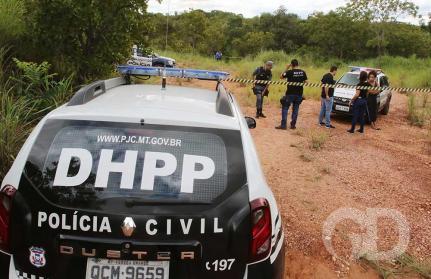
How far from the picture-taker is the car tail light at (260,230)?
2170mm

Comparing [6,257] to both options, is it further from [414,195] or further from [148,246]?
[414,195]

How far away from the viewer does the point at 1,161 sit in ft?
14.5

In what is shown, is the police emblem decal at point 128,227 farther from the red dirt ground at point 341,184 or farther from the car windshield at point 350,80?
the car windshield at point 350,80

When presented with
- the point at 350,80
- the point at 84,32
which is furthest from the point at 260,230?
the point at 350,80

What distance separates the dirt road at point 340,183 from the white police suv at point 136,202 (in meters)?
2.03

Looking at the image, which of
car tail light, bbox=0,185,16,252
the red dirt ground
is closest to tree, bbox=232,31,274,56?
the red dirt ground

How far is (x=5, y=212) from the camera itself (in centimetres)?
219

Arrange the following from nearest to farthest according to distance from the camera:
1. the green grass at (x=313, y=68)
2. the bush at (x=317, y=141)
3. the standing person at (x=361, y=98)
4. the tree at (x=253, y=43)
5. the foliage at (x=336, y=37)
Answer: the bush at (x=317, y=141)
the standing person at (x=361, y=98)
the green grass at (x=313, y=68)
the foliage at (x=336, y=37)
the tree at (x=253, y=43)

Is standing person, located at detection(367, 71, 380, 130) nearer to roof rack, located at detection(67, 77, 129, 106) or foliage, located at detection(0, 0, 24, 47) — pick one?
foliage, located at detection(0, 0, 24, 47)

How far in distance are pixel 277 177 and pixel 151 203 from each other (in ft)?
15.6

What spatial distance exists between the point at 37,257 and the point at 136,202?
1.88 ft

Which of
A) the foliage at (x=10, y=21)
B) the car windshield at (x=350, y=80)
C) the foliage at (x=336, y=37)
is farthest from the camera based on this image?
the foliage at (x=336, y=37)
